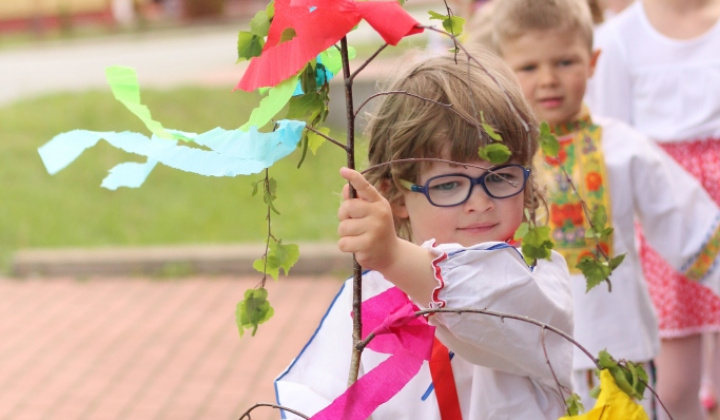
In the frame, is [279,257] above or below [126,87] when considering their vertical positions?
below

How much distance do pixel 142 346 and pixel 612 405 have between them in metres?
3.86

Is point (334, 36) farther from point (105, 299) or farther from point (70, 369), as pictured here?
point (105, 299)

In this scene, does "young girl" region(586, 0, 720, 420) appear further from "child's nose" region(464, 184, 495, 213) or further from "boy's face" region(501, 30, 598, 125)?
"child's nose" region(464, 184, 495, 213)

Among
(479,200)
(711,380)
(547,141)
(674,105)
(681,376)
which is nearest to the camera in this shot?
(547,141)

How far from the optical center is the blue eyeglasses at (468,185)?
205 centimetres

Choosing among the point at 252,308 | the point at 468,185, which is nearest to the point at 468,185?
the point at 468,185

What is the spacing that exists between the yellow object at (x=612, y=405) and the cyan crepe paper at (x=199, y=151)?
0.61 m

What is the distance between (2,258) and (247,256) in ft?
5.46

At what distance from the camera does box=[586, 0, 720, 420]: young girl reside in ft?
11.6

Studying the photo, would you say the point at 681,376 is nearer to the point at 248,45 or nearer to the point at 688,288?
the point at 688,288

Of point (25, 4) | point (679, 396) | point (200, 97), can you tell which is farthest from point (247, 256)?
point (25, 4)

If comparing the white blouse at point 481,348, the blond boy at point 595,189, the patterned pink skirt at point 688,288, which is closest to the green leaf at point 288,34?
the white blouse at point 481,348

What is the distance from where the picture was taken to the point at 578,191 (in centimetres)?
306

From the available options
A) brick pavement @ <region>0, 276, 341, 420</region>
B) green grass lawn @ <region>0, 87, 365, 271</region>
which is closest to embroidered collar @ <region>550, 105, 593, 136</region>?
brick pavement @ <region>0, 276, 341, 420</region>
